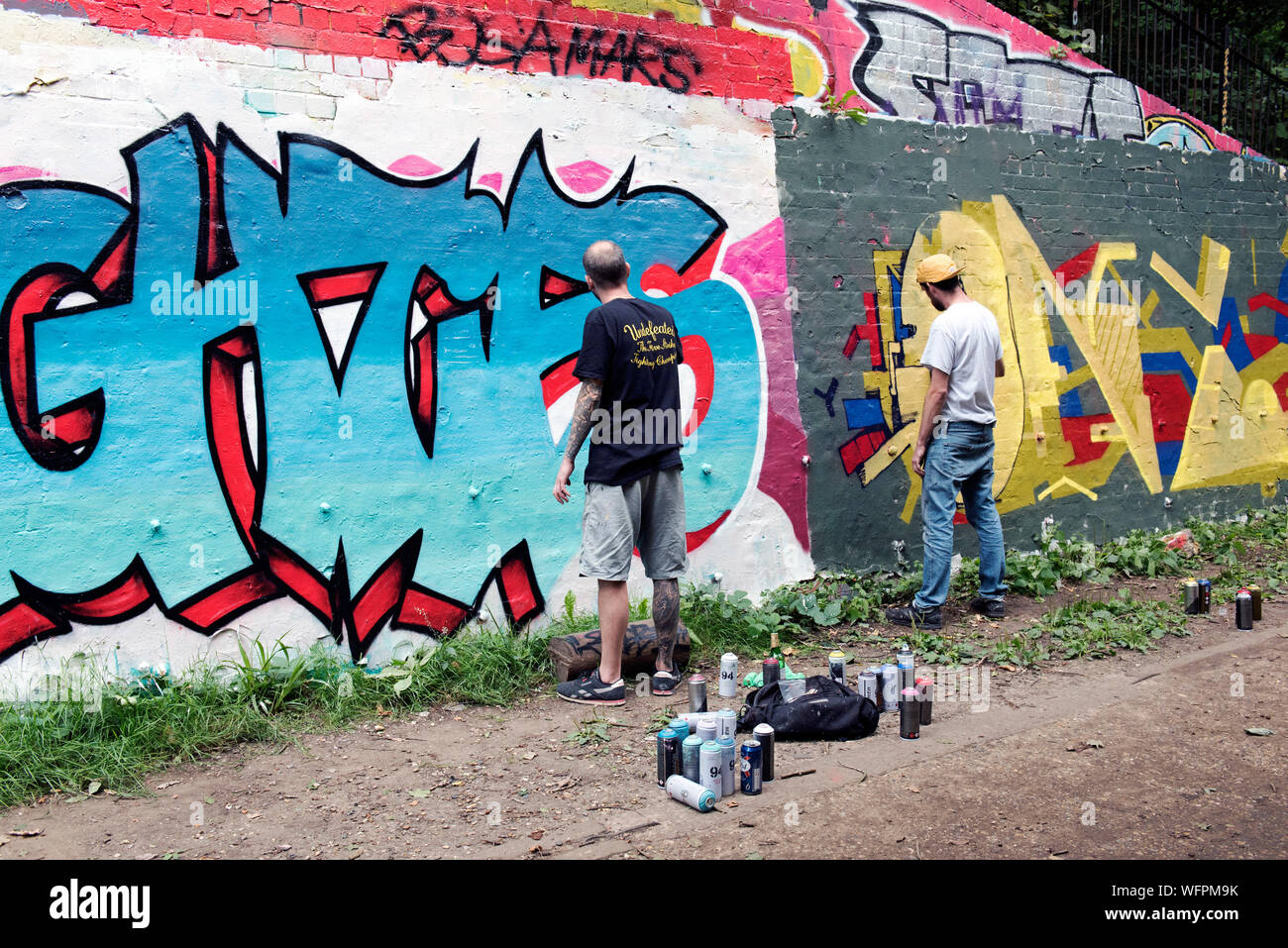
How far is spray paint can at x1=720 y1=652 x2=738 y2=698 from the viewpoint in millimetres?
4566

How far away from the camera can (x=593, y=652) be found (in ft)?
15.3

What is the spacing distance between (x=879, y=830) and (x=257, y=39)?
4.21 metres

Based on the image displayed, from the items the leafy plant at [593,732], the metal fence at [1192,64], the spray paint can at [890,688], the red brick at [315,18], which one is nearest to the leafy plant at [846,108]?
the metal fence at [1192,64]

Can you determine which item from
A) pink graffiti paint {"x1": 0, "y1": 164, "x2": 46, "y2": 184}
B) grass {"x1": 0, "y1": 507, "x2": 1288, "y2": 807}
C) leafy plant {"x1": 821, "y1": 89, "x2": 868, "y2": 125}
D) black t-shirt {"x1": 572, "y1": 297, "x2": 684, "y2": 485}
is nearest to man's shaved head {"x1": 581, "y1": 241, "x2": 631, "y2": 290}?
black t-shirt {"x1": 572, "y1": 297, "x2": 684, "y2": 485}

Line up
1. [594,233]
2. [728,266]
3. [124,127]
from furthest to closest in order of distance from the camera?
[728,266]
[594,233]
[124,127]

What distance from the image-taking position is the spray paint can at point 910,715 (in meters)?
3.99

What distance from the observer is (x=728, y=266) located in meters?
5.75

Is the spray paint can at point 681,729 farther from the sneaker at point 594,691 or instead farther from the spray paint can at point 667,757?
the sneaker at point 594,691

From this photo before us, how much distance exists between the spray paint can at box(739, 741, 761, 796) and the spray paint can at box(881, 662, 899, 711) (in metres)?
1.11

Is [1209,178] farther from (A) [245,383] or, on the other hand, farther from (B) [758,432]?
(A) [245,383]

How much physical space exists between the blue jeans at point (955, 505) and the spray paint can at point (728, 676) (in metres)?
1.62

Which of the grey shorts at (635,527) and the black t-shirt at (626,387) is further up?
the black t-shirt at (626,387)

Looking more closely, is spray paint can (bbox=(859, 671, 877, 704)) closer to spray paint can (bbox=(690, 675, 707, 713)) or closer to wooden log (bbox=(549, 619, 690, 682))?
spray paint can (bbox=(690, 675, 707, 713))

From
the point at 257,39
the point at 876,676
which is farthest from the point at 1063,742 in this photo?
the point at 257,39
